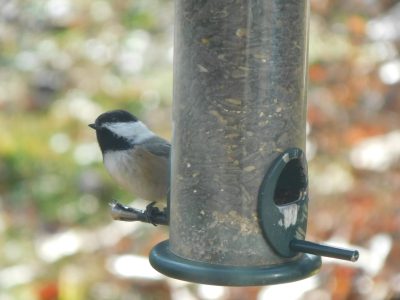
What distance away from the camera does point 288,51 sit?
3.15 meters

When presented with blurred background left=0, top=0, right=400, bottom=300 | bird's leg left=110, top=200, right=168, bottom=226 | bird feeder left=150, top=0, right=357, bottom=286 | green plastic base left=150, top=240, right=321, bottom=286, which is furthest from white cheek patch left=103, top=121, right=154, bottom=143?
blurred background left=0, top=0, right=400, bottom=300

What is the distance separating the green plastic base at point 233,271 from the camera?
297 cm

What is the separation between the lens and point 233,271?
3008 millimetres

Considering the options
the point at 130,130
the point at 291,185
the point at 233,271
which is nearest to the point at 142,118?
the point at 130,130

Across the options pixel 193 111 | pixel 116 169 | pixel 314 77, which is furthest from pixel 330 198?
pixel 193 111

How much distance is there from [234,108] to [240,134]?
94 millimetres

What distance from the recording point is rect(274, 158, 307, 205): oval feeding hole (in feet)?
10.6

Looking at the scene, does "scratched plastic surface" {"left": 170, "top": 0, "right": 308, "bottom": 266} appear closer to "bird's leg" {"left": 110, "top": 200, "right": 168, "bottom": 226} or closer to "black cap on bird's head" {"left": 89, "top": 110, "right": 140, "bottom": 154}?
"bird's leg" {"left": 110, "top": 200, "right": 168, "bottom": 226}

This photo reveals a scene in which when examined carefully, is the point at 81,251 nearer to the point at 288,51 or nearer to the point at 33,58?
the point at 33,58

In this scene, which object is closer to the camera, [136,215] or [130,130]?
[136,215]

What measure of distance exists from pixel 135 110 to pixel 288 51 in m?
4.20

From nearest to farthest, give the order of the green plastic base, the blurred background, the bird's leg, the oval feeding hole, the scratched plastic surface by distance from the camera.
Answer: the green plastic base, the scratched plastic surface, the oval feeding hole, the bird's leg, the blurred background

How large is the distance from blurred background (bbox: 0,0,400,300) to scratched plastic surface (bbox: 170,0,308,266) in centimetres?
154

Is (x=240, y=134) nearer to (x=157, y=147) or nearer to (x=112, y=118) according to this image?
(x=157, y=147)
